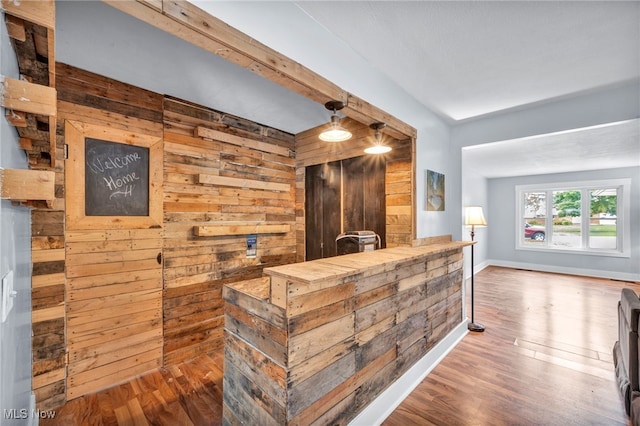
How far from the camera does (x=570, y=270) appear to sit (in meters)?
6.40

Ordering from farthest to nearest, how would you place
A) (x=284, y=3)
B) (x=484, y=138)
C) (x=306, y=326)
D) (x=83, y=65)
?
(x=484, y=138) → (x=83, y=65) → (x=284, y=3) → (x=306, y=326)

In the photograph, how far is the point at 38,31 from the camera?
0.74 meters

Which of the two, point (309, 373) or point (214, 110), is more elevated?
point (214, 110)

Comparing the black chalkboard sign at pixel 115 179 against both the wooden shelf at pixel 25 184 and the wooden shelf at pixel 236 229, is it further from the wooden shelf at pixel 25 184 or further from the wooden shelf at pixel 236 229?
the wooden shelf at pixel 25 184

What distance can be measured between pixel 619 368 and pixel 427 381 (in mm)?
1639

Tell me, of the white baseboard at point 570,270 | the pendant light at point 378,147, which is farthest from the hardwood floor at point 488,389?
the white baseboard at point 570,270

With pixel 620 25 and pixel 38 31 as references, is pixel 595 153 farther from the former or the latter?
pixel 38 31

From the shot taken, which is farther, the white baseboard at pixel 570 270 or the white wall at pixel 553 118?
the white baseboard at pixel 570 270

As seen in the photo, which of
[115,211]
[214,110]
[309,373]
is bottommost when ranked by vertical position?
[309,373]

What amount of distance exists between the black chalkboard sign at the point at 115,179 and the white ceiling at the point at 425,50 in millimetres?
626

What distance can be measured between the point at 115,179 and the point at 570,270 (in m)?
8.96

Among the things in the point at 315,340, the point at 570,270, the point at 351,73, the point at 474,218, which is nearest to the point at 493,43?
the point at 351,73

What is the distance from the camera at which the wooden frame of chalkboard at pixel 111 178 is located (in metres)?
2.17

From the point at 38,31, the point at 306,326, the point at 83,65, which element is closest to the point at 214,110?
the point at 83,65
